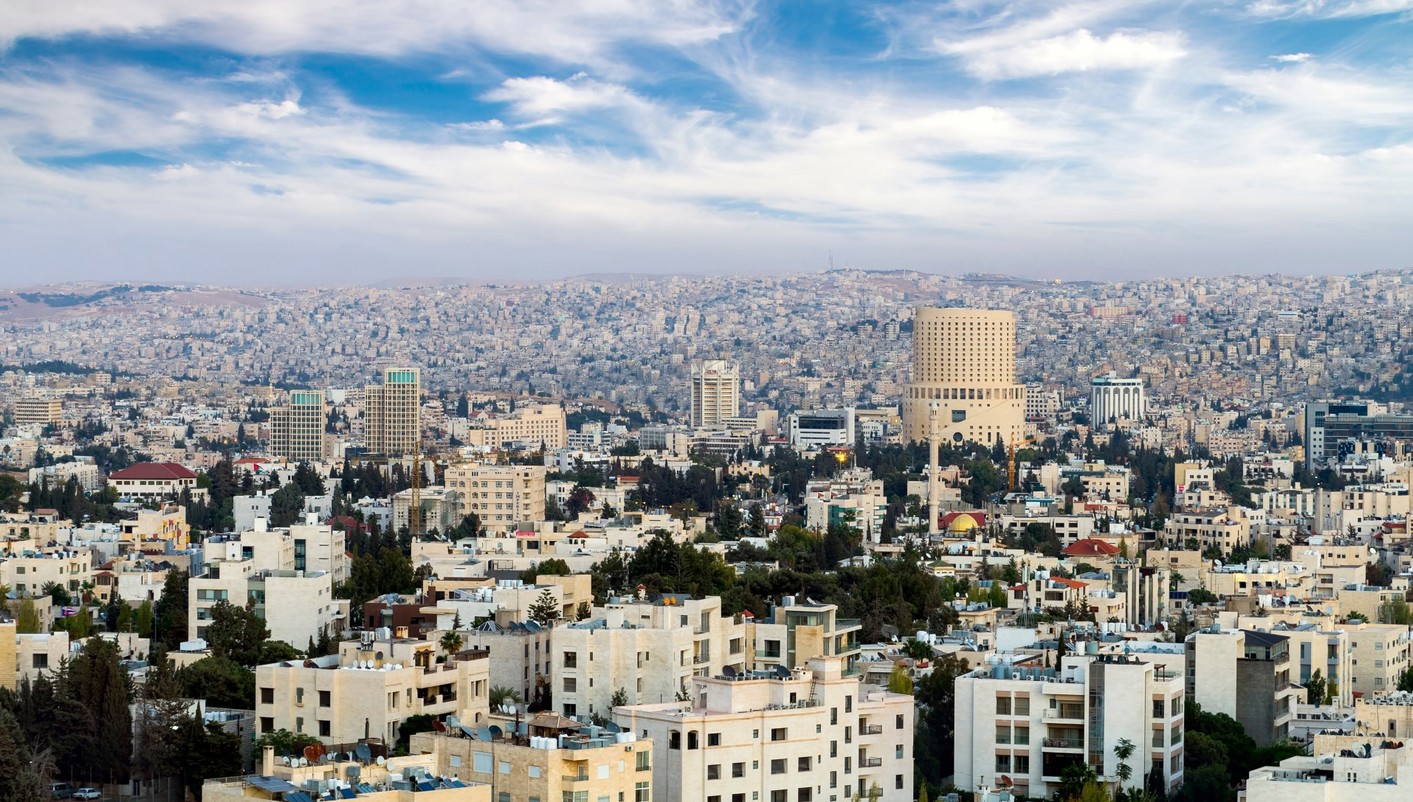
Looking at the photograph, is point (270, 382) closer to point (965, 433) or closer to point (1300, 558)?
point (965, 433)

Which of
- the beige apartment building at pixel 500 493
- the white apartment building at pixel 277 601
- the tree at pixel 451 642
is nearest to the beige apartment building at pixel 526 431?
the beige apartment building at pixel 500 493

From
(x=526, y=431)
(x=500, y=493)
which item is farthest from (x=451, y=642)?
(x=526, y=431)

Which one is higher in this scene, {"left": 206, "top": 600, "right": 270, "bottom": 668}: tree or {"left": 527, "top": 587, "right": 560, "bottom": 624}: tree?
{"left": 527, "top": 587, "right": 560, "bottom": 624}: tree

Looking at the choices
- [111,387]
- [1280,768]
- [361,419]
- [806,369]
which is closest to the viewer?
[1280,768]

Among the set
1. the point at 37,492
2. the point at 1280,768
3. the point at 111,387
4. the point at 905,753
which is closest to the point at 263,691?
the point at 905,753

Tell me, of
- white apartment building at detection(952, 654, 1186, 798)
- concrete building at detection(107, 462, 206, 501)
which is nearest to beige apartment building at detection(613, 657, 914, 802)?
white apartment building at detection(952, 654, 1186, 798)

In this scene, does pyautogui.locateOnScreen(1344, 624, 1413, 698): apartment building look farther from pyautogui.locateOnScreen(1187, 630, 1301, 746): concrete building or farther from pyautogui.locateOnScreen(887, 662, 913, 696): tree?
pyautogui.locateOnScreen(887, 662, 913, 696): tree
